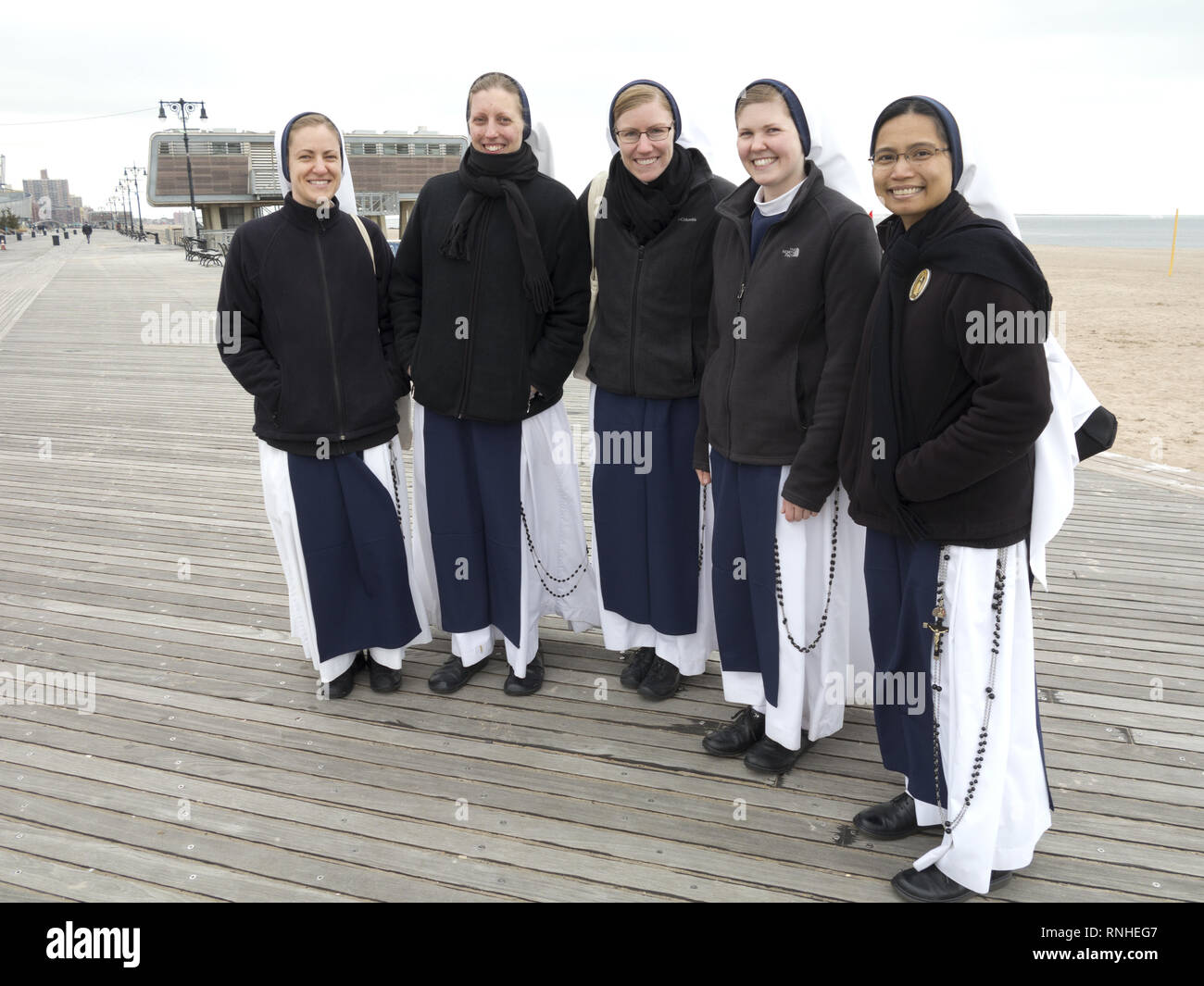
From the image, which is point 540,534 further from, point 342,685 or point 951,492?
point 951,492

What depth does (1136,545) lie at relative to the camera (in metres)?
5.14

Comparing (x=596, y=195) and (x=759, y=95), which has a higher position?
(x=759, y=95)

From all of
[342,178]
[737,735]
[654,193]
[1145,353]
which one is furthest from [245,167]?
[737,735]

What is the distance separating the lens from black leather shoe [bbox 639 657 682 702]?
11.9ft

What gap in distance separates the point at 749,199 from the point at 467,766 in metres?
2.08

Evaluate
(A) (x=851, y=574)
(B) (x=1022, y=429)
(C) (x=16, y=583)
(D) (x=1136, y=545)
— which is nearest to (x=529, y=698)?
(A) (x=851, y=574)

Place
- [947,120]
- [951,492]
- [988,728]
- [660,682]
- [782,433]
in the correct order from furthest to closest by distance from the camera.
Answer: [660,682], [782,433], [988,728], [951,492], [947,120]

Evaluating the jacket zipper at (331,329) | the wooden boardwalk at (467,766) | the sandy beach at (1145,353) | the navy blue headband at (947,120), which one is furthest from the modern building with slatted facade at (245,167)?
the navy blue headband at (947,120)

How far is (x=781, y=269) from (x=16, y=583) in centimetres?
414

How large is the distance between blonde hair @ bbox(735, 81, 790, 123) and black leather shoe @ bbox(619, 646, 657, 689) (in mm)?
2045

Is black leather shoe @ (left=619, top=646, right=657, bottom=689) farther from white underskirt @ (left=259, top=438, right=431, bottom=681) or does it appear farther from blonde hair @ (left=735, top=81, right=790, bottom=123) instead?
blonde hair @ (left=735, top=81, right=790, bottom=123)

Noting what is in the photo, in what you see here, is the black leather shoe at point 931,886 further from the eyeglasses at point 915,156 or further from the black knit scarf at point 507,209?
the black knit scarf at point 507,209

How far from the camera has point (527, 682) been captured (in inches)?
146

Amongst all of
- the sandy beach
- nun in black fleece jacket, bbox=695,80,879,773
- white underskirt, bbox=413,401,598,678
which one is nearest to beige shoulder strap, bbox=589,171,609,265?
nun in black fleece jacket, bbox=695,80,879,773
